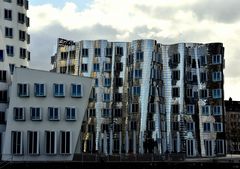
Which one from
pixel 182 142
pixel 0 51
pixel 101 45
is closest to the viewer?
pixel 0 51

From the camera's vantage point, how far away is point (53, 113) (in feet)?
234

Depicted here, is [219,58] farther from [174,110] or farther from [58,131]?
[58,131]

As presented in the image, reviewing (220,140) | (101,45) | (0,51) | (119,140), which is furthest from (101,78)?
(0,51)

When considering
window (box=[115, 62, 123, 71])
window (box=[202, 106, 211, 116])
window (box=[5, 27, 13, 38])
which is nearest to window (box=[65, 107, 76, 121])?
window (box=[5, 27, 13, 38])

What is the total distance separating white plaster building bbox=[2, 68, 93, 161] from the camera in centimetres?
6938

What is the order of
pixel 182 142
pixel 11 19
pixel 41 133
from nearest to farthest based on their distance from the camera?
pixel 41 133 < pixel 11 19 < pixel 182 142

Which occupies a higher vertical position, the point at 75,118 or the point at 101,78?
the point at 101,78

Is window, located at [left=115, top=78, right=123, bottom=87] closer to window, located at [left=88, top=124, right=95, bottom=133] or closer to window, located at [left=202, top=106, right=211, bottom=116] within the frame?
window, located at [left=88, top=124, right=95, bottom=133]

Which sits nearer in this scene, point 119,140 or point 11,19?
point 11,19

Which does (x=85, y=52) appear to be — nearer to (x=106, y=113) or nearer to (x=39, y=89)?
(x=106, y=113)

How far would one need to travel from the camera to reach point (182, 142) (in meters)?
99.6

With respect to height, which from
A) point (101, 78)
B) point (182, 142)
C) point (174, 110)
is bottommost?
point (182, 142)

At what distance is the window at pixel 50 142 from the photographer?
2753 inches

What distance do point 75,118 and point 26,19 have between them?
28660 mm
